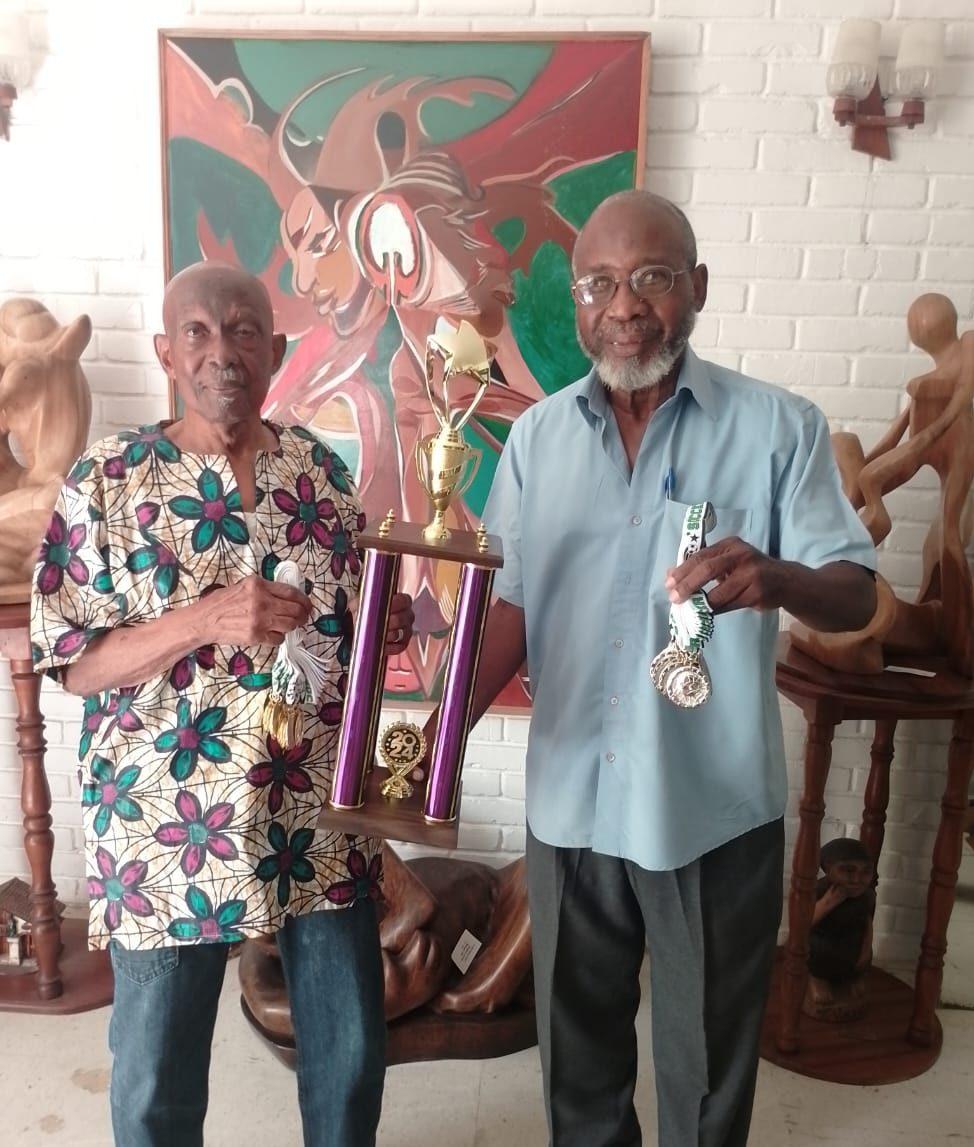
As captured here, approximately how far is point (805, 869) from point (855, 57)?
168 centimetres

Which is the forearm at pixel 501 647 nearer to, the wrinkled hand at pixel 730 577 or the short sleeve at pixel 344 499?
the short sleeve at pixel 344 499

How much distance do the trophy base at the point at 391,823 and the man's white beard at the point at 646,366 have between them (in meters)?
0.62

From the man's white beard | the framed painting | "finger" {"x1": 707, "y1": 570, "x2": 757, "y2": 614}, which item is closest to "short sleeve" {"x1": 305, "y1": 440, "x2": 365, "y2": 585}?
the man's white beard

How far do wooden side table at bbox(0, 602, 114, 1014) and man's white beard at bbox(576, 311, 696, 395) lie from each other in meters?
1.41

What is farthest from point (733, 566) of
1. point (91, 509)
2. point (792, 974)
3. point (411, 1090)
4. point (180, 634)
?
point (411, 1090)

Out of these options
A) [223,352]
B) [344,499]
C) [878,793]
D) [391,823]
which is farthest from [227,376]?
[878,793]

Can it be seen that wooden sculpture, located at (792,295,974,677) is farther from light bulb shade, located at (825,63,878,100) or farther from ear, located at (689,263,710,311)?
ear, located at (689,263,710,311)

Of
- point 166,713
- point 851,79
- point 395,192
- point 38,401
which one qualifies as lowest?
point 166,713

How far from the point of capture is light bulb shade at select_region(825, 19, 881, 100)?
2008 millimetres

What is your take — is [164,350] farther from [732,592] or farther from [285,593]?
[732,592]

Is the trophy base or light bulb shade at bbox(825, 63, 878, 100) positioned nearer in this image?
the trophy base

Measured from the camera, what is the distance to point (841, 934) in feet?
7.21

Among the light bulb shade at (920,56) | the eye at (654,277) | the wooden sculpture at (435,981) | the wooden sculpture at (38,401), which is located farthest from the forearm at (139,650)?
the light bulb shade at (920,56)

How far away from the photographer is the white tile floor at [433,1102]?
1921 millimetres
